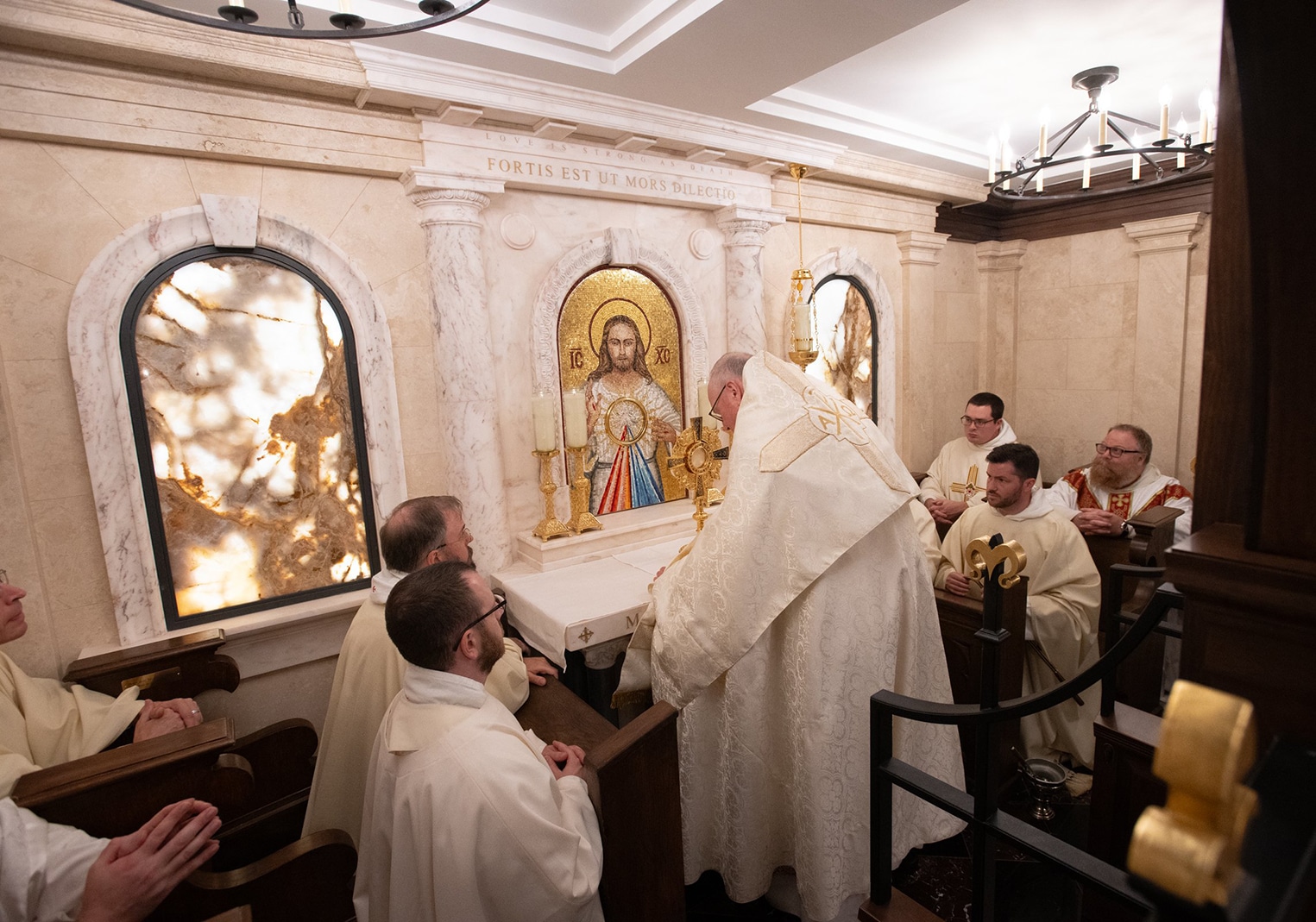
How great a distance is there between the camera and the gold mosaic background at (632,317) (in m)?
4.50

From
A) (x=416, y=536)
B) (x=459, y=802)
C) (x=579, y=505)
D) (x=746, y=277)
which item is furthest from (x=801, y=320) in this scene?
(x=459, y=802)

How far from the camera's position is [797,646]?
2486 millimetres

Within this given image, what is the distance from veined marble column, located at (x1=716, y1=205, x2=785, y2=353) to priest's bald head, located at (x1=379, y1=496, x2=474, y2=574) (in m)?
3.05

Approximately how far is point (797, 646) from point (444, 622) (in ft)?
4.33

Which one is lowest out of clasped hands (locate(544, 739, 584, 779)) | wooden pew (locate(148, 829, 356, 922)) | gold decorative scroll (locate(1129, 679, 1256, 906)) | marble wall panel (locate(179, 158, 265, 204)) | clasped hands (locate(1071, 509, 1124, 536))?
wooden pew (locate(148, 829, 356, 922))

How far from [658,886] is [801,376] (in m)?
1.95

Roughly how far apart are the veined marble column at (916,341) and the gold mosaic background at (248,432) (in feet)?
16.9

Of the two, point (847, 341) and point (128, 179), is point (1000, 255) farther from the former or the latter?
point (128, 179)

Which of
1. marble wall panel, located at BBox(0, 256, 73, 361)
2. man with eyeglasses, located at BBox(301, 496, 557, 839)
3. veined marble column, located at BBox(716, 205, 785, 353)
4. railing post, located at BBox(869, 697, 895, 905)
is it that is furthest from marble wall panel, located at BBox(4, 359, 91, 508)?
veined marble column, located at BBox(716, 205, 785, 353)

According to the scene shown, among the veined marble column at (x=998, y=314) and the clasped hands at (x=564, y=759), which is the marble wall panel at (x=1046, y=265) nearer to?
the veined marble column at (x=998, y=314)

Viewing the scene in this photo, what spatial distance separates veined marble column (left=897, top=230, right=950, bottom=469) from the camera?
6559mm

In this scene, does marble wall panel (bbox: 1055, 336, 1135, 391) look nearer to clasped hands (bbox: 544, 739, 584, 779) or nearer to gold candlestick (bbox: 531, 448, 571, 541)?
gold candlestick (bbox: 531, 448, 571, 541)

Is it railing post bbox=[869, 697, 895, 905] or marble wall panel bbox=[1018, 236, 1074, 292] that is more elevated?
marble wall panel bbox=[1018, 236, 1074, 292]

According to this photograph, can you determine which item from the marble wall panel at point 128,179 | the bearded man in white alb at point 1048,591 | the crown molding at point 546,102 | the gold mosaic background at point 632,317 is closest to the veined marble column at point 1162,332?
the bearded man in white alb at point 1048,591
